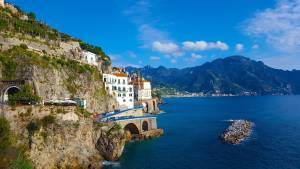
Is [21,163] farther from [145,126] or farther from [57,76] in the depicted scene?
[145,126]

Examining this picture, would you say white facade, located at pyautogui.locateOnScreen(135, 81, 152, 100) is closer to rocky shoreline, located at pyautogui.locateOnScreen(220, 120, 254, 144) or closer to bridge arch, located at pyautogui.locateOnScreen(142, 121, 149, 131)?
rocky shoreline, located at pyautogui.locateOnScreen(220, 120, 254, 144)

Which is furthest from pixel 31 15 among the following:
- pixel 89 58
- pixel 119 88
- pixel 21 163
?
pixel 21 163

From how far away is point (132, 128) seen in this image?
91438mm

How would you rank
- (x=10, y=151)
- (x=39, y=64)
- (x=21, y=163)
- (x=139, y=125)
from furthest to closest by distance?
(x=139, y=125) → (x=39, y=64) → (x=10, y=151) → (x=21, y=163)

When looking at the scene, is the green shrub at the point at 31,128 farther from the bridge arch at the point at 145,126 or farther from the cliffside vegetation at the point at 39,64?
the bridge arch at the point at 145,126

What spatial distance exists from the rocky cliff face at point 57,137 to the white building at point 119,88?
37840 millimetres

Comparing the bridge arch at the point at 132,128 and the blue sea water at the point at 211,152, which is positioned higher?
the bridge arch at the point at 132,128

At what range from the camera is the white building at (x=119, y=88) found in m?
105

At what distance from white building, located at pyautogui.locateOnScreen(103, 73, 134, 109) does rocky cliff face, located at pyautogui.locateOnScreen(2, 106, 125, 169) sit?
37840 mm

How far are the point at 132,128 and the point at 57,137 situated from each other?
3541 cm

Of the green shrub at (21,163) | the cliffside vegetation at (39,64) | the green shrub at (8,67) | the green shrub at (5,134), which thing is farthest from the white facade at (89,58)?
the green shrub at (21,163)

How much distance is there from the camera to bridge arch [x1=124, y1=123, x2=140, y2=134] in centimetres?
9047

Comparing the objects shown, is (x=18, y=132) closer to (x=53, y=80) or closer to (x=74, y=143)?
(x=74, y=143)

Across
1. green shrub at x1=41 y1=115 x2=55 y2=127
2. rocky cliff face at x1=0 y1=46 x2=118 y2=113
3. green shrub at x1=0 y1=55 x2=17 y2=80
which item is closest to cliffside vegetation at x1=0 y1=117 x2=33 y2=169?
green shrub at x1=41 y1=115 x2=55 y2=127
